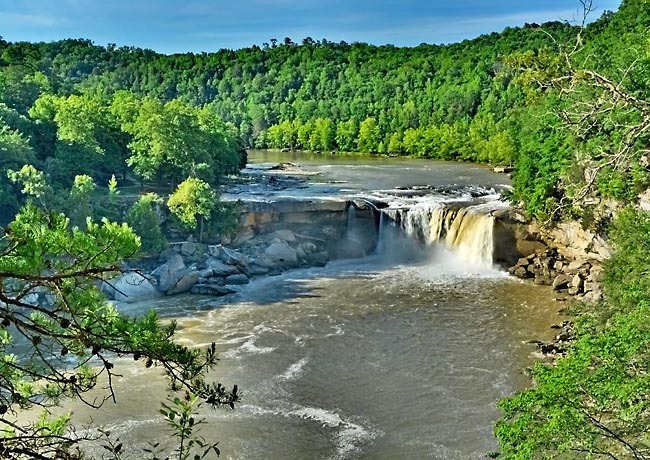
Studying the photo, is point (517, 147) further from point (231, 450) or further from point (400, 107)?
point (400, 107)

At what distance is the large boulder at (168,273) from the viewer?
20.8 meters

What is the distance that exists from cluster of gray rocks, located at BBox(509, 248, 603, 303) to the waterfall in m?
1.49

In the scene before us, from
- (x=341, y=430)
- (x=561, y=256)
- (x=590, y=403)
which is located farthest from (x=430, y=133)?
(x=590, y=403)

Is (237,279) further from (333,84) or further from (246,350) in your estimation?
(333,84)

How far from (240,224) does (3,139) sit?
8.82 m

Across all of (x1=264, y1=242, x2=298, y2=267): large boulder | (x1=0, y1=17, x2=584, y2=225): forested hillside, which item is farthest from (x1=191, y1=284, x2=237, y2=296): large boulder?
(x1=0, y1=17, x2=584, y2=225): forested hillside

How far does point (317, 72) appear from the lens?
3452 inches

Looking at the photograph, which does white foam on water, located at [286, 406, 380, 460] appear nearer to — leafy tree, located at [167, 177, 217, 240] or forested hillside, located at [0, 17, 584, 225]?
forested hillside, located at [0, 17, 584, 225]

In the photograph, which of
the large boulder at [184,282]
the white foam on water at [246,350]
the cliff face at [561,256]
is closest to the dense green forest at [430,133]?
the cliff face at [561,256]

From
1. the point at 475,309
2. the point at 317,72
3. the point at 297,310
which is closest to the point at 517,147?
the point at 475,309

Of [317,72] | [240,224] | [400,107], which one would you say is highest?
[317,72]

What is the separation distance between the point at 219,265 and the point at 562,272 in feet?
37.1

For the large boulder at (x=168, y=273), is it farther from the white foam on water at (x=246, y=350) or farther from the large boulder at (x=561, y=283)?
the large boulder at (x=561, y=283)

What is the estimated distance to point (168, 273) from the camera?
21.1m
